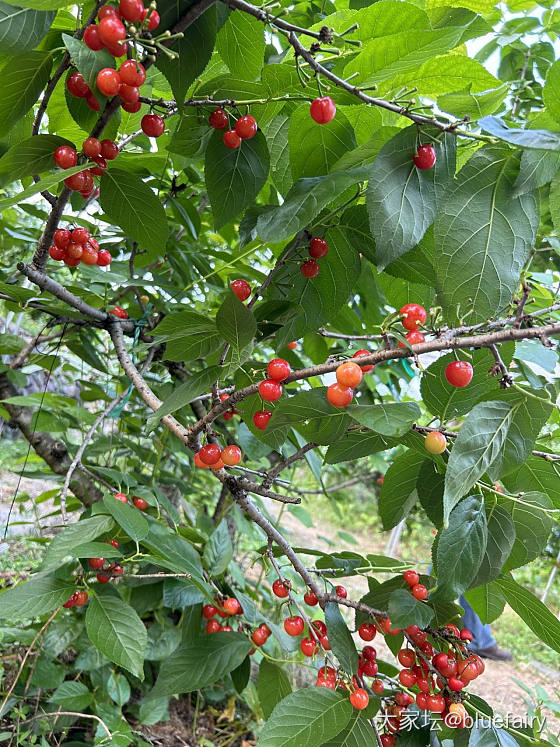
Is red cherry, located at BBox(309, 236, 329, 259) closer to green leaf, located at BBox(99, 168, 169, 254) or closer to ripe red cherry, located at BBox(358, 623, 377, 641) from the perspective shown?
green leaf, located at BBox(99, 168, 169, 254)

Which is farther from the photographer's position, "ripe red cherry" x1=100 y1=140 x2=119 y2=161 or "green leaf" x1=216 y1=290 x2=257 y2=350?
"ripe red cherry" x1=100 y1=140 x2=119 y2=161

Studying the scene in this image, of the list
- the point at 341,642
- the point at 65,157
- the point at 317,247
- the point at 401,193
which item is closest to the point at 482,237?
the point at 401,193

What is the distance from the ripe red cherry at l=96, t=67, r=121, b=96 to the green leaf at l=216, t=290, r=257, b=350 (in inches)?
7.6

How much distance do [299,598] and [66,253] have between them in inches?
55.6

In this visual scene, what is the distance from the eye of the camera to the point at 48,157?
1.81 ft

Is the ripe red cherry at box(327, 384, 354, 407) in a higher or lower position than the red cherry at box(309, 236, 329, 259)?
lower

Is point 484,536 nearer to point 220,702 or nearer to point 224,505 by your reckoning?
point 224,505

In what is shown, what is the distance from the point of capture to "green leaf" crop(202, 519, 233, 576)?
956 mm

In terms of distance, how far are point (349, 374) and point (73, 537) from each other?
0.46 meters

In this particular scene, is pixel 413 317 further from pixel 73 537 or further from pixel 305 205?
pixel 73 537

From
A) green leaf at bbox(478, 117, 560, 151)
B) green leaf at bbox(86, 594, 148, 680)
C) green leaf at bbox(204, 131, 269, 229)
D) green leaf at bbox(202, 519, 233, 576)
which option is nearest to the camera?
green leaf at bbox(478, 117, 560, 151)

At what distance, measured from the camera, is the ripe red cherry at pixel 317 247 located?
604 millimetres

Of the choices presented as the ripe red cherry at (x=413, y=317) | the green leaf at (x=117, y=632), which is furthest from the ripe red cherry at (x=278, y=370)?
the green leaf at (x=117, y=632)

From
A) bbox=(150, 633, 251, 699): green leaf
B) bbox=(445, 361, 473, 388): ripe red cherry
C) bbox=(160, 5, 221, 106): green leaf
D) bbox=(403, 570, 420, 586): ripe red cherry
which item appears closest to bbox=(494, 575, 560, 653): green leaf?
bbox=(403, 570, 420, 586): ripe red cherry
